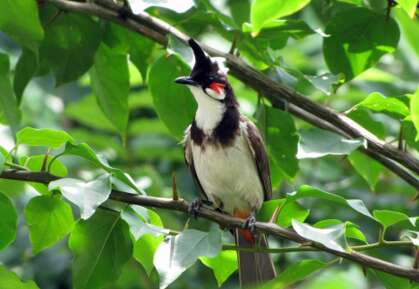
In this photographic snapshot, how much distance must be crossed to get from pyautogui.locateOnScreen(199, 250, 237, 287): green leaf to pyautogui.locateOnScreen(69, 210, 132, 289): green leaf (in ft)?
1.02

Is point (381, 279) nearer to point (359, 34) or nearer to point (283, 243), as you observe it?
point (359, 34)

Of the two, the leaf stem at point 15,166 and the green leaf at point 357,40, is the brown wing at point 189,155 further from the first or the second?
the leaf stem at point 15,166

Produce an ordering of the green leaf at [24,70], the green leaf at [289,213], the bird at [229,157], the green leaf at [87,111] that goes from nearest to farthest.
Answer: the green leaf at [289,213], the green leaf at [24,70], the bird at [229,157], the green leaf at [87,111]

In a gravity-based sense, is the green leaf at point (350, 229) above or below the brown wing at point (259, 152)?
above

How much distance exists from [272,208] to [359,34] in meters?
0.71

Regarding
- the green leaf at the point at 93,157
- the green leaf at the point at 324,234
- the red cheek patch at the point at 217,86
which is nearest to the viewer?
the green leaf at the point at 324,234

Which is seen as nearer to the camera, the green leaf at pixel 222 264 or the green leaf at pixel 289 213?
the green leaf at pixel 289 213

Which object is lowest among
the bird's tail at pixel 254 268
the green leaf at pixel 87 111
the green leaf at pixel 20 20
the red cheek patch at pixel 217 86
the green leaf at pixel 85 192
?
the green leaf at pixel 87 111

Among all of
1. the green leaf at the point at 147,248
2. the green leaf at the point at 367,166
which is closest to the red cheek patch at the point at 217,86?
the green leaf at the point at 367,166

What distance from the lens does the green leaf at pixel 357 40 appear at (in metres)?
3.05

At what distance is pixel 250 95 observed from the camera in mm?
4789

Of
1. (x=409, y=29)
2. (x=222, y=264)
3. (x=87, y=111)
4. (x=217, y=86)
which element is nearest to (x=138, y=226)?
(x=222, y=264)

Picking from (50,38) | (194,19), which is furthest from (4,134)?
Answer: (194,19)

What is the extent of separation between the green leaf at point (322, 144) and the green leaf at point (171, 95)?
52 centimetres
